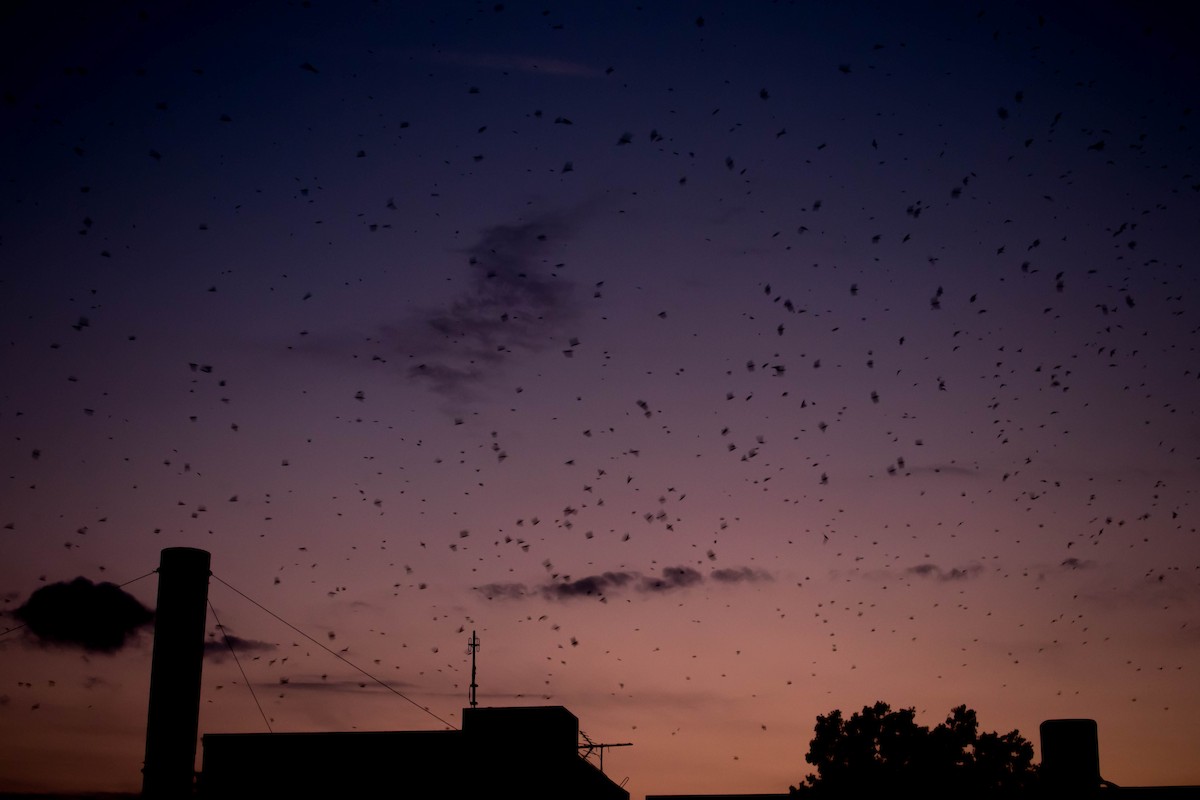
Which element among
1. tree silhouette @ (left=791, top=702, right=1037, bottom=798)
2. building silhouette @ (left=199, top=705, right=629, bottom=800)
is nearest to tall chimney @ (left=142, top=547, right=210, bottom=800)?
building silhouette @ (left=199, top=705, right=629, bottom=800)

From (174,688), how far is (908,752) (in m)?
50.2

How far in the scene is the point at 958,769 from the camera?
55.5 m

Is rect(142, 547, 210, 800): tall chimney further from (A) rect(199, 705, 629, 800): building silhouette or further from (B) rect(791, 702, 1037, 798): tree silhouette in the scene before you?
(B) rect(791, 702, 1037, 798): tree silhouette

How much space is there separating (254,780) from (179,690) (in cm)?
2389

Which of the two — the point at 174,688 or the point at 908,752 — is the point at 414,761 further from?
the point at 908,752

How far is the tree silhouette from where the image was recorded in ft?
179

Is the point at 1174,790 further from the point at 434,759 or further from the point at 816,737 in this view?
the point at 816,737

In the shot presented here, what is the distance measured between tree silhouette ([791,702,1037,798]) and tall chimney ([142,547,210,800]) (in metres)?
46.0

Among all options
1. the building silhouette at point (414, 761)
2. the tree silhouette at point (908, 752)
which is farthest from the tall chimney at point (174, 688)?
the tree silhouette at point (908, 752)

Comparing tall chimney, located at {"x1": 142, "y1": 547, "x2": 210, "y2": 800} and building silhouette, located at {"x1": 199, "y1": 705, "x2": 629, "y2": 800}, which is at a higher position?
tall chimney, located at {"x1": 142, "y1": 547, "x2": 210, "y2": 800}

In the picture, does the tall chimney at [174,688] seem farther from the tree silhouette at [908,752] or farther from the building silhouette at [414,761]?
the tree silhouette at [908,752]

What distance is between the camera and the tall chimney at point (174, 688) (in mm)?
13695

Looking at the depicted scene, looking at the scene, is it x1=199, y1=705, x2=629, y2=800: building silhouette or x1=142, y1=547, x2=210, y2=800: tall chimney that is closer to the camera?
x1=142, y1=547, x2=210, y2=800: tall chimney

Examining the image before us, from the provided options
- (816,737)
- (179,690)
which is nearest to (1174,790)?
(179,690)
